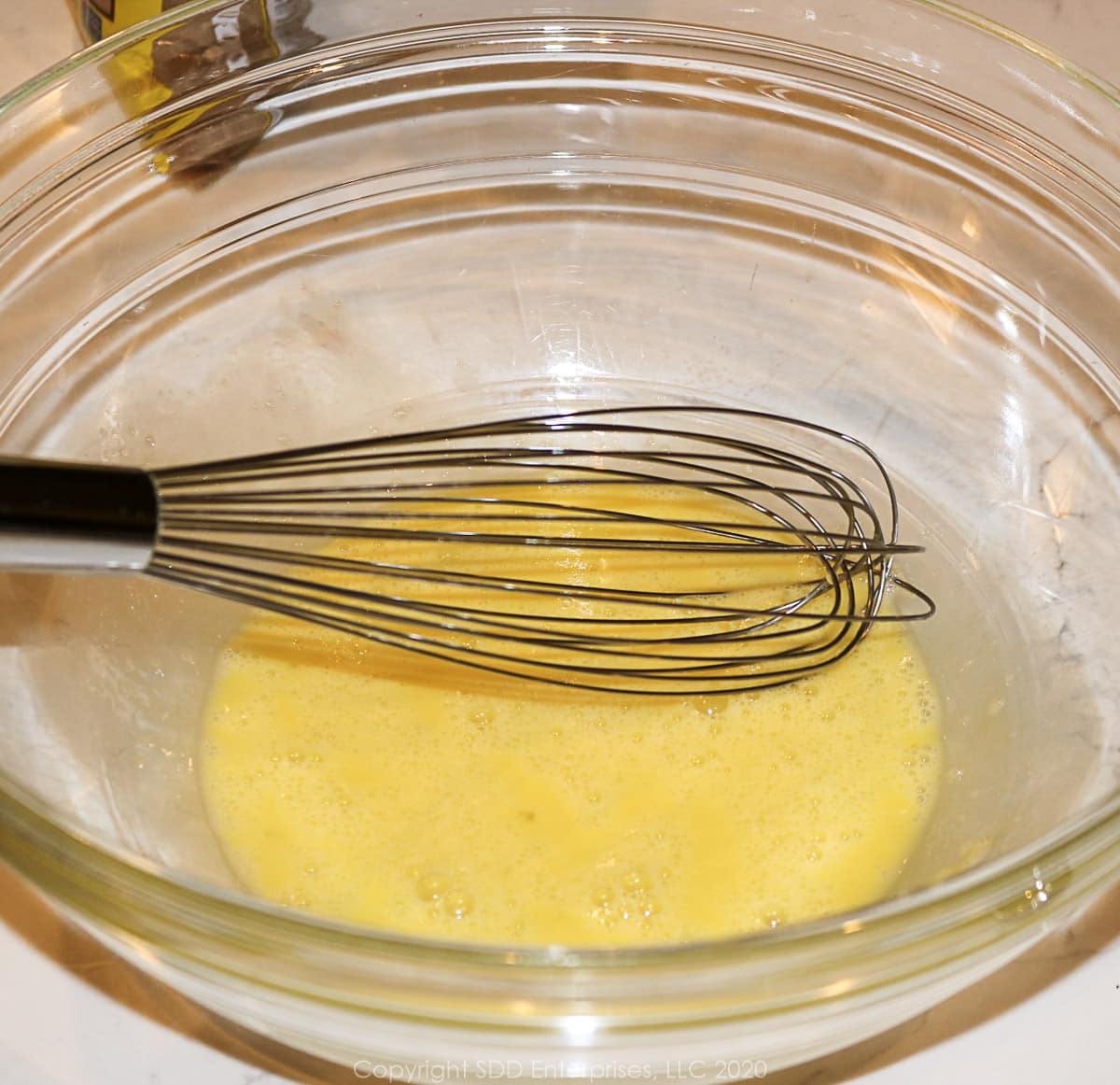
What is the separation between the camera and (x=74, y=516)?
639 mm

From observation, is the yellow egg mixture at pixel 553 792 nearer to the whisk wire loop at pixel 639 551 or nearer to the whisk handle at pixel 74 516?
the whisk wire loop at pixel 639 551

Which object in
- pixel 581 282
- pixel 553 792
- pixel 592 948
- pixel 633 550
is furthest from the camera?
pixel 581 282

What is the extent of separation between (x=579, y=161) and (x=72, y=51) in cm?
53

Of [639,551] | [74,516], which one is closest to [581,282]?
[639,551]

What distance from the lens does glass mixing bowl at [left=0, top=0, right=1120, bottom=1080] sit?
97 centimetres

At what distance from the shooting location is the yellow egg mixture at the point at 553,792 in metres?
0.92

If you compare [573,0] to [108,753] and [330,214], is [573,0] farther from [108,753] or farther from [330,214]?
[108,753]

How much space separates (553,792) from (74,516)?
47 centimetres

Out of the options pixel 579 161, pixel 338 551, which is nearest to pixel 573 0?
pixel 579 161

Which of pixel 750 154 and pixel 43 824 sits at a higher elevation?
pixel 750 154

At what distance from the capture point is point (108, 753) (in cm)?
91

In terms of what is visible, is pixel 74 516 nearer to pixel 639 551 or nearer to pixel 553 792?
pixel 553 792

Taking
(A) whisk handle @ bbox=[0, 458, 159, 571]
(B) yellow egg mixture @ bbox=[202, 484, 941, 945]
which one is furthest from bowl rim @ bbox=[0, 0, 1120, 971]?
(B) yellow egg mixture @ bbox=[202, 484, 941, 945]

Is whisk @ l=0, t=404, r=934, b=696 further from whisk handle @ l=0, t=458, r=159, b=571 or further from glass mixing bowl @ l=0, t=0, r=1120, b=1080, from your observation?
whisk handle @ l=0, t=458, r=159, b=571
